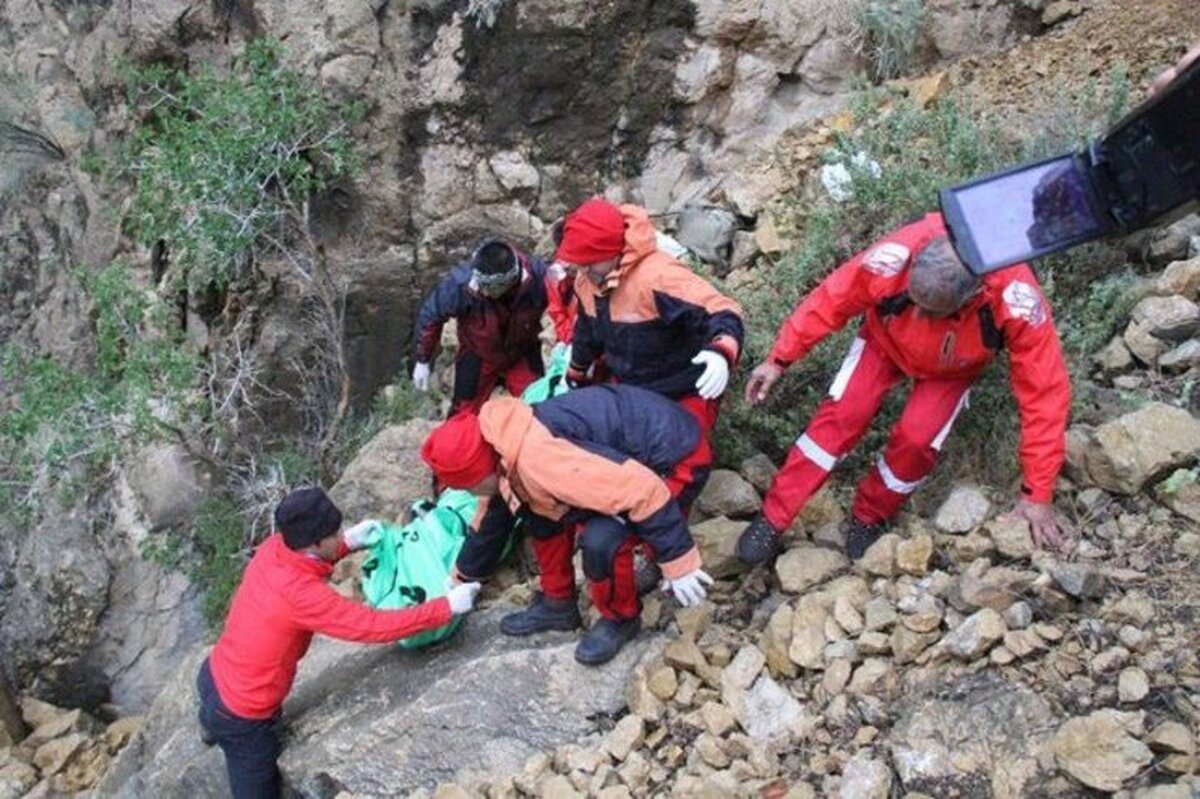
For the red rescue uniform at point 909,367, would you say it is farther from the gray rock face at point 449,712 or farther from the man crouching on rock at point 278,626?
→ the man crouching on rock at point 278,626

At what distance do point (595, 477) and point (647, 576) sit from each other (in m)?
0.84

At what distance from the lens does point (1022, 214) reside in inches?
76.0

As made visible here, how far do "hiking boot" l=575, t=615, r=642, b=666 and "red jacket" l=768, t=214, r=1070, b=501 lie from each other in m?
1.09

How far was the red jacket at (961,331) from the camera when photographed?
3.41 meters

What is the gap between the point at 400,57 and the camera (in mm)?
6984

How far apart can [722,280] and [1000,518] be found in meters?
2.49

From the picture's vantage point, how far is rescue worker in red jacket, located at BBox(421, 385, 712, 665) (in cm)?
341

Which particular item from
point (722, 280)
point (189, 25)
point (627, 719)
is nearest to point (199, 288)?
point (189, 25)

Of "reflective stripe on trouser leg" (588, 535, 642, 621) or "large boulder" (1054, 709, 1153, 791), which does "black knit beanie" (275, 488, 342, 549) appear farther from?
"large boulder" (1054, 709, 1153, 791)

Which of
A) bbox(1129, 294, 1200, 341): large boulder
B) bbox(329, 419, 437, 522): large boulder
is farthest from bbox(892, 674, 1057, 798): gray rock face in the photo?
bbox(329, 419, 437, 522): large boulder

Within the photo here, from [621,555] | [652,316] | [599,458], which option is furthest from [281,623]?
[652,316]

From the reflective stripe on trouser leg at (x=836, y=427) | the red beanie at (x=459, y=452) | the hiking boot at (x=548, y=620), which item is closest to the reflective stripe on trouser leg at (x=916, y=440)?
the reflective stripe on trouser leg at (x=836, y=427)

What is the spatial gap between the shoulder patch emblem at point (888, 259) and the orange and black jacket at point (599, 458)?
804mm

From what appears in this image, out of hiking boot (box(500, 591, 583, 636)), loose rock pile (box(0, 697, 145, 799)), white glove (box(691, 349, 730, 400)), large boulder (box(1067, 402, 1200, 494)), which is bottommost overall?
loose rock pile (box(0, 697, 145, 799))
